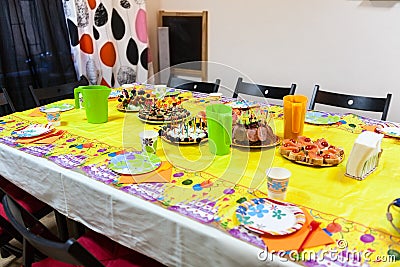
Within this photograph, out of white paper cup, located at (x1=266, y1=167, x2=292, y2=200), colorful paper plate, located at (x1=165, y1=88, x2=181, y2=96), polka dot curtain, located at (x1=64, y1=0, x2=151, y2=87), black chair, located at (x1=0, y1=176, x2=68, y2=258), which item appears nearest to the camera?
white paper cup, located at (x1=266, y1=167, x2=292, y2=200)

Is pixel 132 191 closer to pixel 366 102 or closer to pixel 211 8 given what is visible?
pixel 366 102

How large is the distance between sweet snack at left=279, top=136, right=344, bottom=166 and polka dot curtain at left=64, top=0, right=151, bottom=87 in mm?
2005

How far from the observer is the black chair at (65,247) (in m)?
0.80

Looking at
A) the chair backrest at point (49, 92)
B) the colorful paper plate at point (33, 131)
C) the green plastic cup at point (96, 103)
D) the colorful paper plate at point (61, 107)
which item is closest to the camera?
the colorful paper plate at point (33, 131)

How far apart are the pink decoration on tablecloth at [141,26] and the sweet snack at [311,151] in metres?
2.25

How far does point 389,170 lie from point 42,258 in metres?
1.27

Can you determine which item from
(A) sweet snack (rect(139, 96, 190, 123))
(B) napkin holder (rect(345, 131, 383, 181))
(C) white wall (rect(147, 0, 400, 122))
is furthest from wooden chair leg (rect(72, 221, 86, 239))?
(C) white wall (rect(147, 0, 400, 122))

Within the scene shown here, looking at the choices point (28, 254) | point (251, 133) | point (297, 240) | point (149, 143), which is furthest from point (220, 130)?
point (28, 254)

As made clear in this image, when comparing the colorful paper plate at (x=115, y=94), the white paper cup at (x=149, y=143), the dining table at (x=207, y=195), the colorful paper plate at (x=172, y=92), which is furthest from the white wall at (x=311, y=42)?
the white paper cup at (x=149, y=143)

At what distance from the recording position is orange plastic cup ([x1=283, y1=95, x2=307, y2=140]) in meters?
1.37

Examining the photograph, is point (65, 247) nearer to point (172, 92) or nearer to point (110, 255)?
point (110, 255)

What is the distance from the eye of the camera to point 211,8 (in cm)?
304

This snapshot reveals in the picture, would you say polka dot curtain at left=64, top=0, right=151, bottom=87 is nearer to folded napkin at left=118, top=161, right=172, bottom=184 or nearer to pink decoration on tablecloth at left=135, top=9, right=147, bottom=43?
pink decoration on tablecloth at left=135, top=9, right=147, bottom=43

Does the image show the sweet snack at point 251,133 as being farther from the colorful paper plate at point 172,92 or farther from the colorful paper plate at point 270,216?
the colorful paper plate at point 172,92
